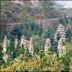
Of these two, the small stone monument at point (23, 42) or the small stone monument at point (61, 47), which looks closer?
the small stone monument at point (61, 47)

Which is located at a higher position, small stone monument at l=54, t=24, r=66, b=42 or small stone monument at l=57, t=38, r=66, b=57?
small stone monument at l=54, t=24, r=66, b=42

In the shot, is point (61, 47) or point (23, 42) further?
point (23, 42)

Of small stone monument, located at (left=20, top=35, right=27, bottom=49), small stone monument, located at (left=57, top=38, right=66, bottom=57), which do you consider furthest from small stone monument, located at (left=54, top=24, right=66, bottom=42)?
small stone monument, located at (left=20, top=35, right=27, bottom=49)

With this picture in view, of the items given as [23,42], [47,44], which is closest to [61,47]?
[47,44]

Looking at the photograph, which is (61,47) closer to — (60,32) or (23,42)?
(60,32)

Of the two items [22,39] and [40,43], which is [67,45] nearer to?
[40,43]

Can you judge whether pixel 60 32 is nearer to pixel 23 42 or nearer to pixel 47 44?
pixel 47 44

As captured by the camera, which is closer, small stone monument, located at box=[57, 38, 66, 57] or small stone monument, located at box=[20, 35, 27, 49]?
small stone monument, located at box=[57, 38, 66, 57]

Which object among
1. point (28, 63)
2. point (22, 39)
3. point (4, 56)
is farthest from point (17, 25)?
point (28, 63)

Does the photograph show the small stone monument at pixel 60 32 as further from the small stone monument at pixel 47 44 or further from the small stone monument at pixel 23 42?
the small stone monument at pixel 23 42

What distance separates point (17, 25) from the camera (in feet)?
10.1

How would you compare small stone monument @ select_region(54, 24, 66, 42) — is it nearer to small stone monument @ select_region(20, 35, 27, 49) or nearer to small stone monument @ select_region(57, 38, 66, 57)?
small stone monument @ select_region(57, 38, 66, 57)

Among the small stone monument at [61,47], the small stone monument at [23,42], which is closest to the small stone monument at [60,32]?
the small stone monument at [61,47]

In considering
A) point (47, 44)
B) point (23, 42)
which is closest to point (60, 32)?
point (47, 44)
